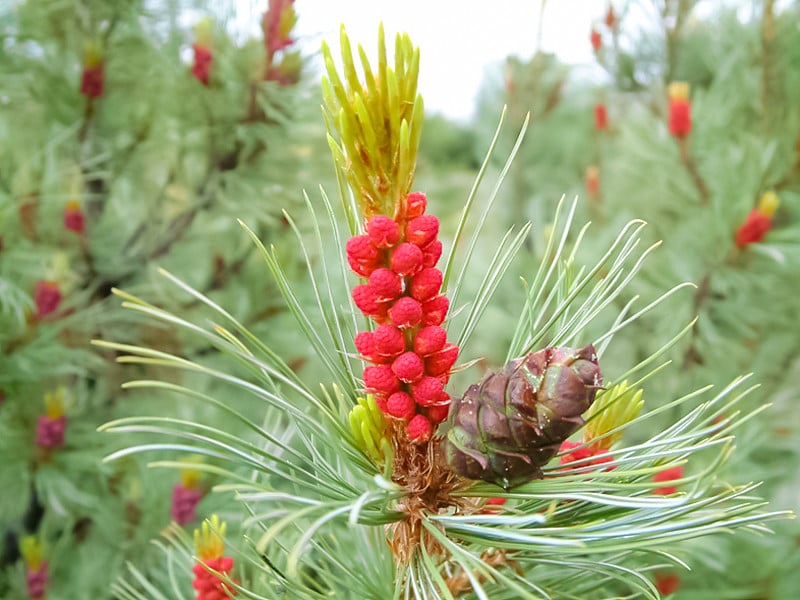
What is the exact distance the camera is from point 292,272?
2.36 feet

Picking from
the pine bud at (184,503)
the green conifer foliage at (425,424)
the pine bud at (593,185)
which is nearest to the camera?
the green conifer foliage at (425,424)

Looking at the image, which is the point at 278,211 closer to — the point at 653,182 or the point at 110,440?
the point at 110,440

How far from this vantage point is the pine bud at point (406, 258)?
0.66 feet

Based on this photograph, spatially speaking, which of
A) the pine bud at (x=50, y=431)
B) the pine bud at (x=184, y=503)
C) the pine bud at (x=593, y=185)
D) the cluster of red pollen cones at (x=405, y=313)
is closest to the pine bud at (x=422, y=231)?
the cluster of red pollen cones at (x=405, y=313)

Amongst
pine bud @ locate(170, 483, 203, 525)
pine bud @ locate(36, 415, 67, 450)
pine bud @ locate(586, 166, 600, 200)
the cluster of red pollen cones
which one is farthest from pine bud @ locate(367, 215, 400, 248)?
pine bud @ locate(586, 166, 600, 200)

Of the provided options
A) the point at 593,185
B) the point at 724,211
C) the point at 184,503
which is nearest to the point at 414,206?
the point at 184,503

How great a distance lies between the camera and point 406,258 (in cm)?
20

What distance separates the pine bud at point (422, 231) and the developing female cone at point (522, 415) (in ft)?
0.16

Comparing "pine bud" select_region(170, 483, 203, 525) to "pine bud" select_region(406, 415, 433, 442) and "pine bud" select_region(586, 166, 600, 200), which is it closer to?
"pine bud" select_region(406, 415, 433, 442)

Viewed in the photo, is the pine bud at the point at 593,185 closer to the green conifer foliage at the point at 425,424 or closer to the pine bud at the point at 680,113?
the pine bud at the point at 680,113

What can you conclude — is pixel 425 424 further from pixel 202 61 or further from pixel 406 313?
pixel 202 61

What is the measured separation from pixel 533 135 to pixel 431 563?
2.62 feet

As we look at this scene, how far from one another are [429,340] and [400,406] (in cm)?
2

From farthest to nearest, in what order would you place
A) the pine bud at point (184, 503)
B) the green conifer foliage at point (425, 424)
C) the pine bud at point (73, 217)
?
the pine bud at point (73, 217), the pine bud at point (184, 503), the green conifer foliage at point (425, 424)
